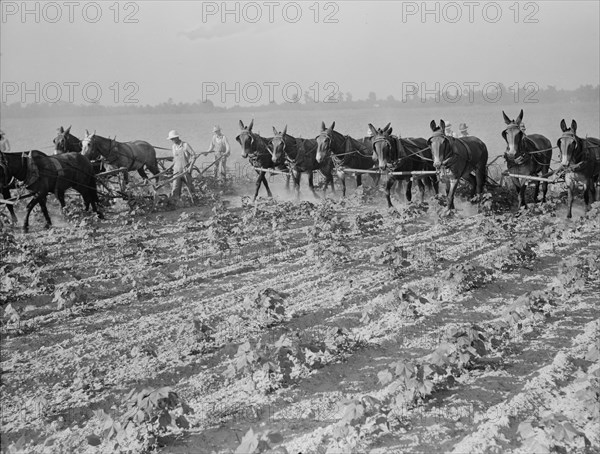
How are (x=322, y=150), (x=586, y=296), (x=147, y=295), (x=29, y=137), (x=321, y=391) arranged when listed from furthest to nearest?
(x=29, y=137)
(x=322, y=150)
(x=147, y=295)
(x=586, y=296)
(x=321, y=391)

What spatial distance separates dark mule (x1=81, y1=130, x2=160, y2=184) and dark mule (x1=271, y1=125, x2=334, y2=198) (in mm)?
3995

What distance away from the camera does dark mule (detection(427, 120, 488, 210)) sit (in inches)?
472

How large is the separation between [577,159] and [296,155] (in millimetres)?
6768

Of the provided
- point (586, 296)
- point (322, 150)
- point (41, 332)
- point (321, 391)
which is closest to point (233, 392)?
point (321, 391)

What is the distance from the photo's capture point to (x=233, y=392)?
209 inches

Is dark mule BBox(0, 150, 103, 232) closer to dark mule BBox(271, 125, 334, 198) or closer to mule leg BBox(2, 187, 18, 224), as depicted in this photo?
mule leg BBox(2, 187, 18, 224)

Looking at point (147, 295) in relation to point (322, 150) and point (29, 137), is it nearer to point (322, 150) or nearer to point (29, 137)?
point (322, 150)

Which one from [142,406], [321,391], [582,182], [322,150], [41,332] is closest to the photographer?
[142,406]

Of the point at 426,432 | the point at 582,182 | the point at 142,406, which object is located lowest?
the point at 426,432

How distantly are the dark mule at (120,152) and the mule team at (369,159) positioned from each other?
0.09ft

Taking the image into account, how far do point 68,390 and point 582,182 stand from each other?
36.3ft

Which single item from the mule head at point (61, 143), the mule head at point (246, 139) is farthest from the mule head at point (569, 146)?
the mule head at point (61, 143)

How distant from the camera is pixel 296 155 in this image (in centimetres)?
1479

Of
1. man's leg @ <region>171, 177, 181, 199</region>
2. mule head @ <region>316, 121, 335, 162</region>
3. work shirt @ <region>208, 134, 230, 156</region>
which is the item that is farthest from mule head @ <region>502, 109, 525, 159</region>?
work shirt @ <region>208, 134, 230, 156</region>
